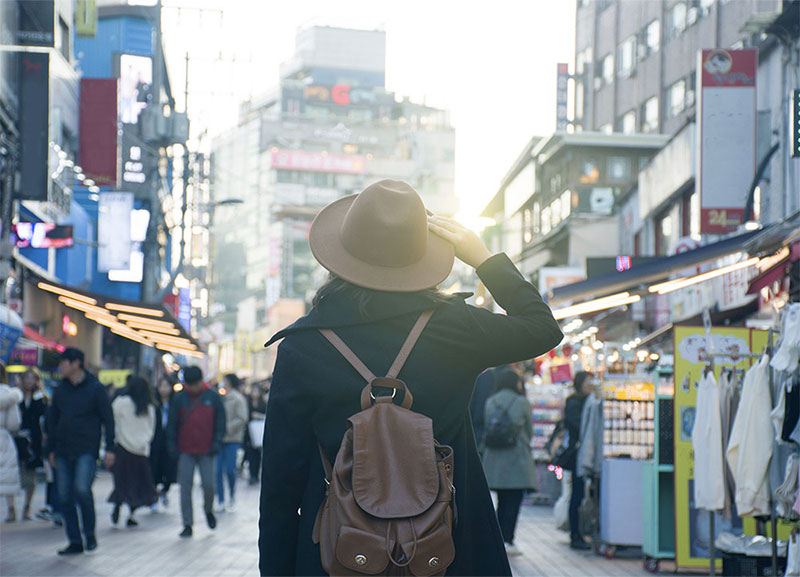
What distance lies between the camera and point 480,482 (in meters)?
3.39

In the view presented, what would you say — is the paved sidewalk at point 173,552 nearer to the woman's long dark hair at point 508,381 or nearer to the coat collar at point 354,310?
the woman's long dark hair at point 508,381

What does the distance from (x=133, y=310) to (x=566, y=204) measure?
2859 cm

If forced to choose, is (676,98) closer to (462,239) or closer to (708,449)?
(708,449)

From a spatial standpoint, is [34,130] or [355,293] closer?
[355,293]

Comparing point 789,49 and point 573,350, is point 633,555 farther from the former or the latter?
point 573,350

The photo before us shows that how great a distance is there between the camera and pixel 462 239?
11.9ft

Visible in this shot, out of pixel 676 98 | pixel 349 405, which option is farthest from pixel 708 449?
pixel 676 98

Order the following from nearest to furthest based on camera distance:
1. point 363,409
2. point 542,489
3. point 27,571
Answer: point 363,409
point 27,571
point 542,489

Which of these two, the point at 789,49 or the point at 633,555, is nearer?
the point at 633,555

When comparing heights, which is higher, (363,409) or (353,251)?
(353,251)

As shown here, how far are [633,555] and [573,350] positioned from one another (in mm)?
15521

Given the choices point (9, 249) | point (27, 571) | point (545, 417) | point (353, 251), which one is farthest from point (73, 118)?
point (353, 251)

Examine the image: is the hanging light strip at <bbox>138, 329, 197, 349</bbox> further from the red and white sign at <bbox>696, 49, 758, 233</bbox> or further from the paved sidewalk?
the red and white sign at <bbox>696, 49, 758, 233</bbox>

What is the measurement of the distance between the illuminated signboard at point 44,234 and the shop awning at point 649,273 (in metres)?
13.7
